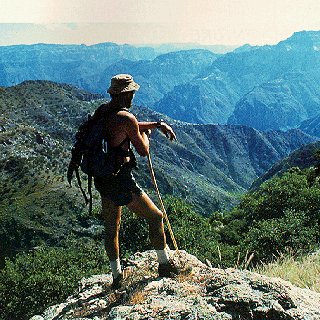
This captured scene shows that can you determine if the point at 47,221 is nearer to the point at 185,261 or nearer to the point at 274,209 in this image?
the point at 274,209

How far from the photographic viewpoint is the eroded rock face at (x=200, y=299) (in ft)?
14.3

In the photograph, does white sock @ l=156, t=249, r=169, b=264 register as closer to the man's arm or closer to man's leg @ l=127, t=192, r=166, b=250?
Result: man's leg @ l=127, t=192, r=166, b=250

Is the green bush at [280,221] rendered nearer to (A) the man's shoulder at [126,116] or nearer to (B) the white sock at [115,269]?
(B) the white sock at [115,269]

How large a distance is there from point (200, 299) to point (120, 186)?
1.67m

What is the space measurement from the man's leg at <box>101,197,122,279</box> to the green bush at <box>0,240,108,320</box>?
17798 millimetres

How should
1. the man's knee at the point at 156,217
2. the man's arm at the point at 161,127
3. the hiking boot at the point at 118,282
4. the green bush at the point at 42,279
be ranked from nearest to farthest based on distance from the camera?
the man's knee at the point at 156,217 < the man's arm at the point at 161,127 < the hiking boot at the point at 118,282 < the green bush at the point at 42,279

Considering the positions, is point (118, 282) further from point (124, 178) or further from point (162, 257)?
point (124, 178)

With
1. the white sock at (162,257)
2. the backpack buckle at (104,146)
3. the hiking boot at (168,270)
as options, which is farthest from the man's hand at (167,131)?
the hiking boot at (168,270)

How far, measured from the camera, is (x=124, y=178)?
5465 mm

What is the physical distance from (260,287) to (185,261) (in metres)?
1.52

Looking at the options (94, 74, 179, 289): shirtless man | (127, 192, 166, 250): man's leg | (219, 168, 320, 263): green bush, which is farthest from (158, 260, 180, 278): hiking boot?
(219, 168, 320, 263): green bush

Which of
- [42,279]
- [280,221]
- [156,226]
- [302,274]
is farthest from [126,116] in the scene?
[42,279]

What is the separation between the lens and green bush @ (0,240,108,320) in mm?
24422

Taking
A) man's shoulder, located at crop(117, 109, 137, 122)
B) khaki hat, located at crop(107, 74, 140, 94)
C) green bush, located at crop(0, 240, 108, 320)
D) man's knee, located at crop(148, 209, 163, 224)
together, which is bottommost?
green bush, located at crop(0, 240, 108, 320)
